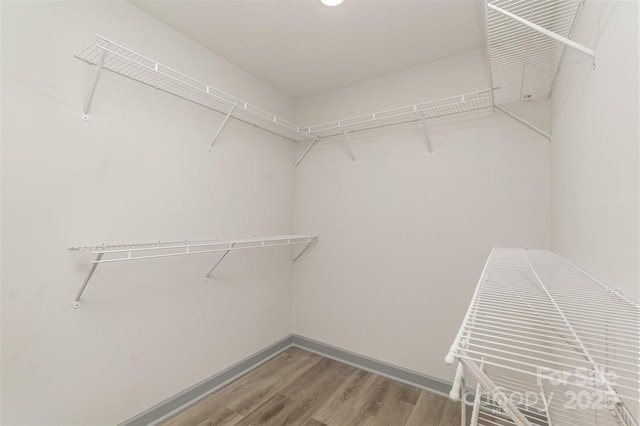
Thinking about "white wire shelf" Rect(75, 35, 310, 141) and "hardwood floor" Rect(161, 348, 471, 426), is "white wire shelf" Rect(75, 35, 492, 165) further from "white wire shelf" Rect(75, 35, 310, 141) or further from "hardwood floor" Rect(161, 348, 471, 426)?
"hardwood floor" Rect(161, 348, 471, 426)

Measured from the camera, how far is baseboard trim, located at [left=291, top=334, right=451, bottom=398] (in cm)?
202

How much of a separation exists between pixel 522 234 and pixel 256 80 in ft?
7.61

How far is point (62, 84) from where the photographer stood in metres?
1.37

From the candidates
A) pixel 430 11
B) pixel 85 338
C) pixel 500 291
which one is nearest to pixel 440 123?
pixel 430 11

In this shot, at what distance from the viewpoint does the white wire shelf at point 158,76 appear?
4.59ft

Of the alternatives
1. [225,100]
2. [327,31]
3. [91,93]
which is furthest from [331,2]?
[91,93]

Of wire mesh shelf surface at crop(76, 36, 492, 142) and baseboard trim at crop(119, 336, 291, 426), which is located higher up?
wire mesh shelf surface at crop(76, 36, 492, 142)

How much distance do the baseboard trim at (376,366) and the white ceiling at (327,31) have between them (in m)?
2.35

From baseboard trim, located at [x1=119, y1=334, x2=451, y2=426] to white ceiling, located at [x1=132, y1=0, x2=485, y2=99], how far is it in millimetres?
2350

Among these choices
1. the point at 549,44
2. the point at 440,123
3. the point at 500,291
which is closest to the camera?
the point at 500,291

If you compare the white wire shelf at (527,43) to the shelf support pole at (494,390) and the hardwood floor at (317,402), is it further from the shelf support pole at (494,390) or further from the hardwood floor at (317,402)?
the hardwood floor at (317,402)

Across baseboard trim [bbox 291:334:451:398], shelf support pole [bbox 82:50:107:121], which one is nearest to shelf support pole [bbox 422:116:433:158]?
baseboard trim [bbox 291:334:451:398]

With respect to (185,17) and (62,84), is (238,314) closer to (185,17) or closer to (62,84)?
(62,84)

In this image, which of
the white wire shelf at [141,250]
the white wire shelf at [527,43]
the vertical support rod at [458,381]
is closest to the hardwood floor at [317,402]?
the white wire shelf at [141,250]
